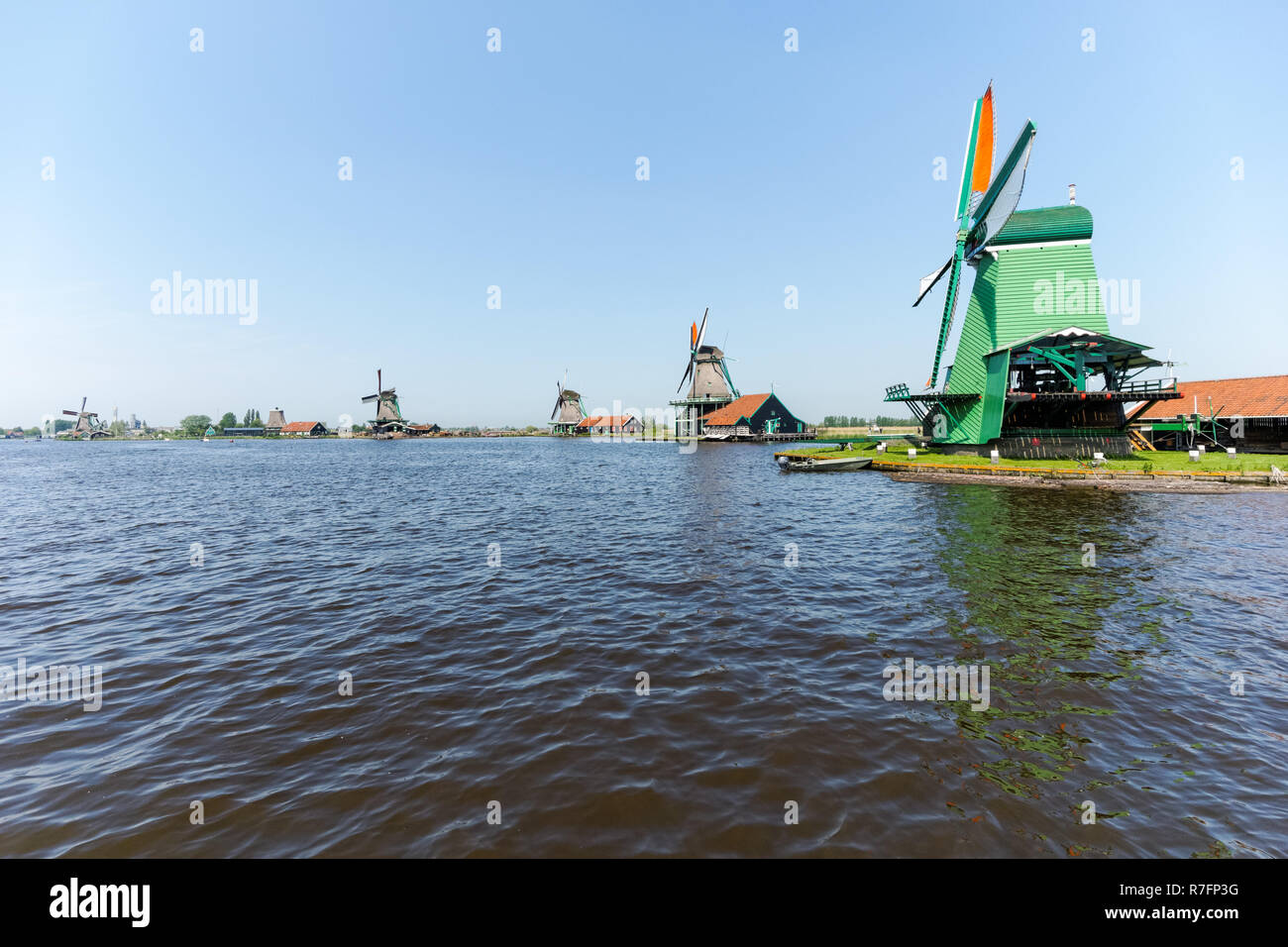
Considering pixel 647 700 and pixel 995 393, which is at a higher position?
pixel 995 393

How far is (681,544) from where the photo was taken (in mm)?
17641

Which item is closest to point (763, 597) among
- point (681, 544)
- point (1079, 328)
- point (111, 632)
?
point (681, 544)

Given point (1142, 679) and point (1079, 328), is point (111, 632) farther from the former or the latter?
point (1079, 328)

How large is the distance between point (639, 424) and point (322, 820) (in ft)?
482

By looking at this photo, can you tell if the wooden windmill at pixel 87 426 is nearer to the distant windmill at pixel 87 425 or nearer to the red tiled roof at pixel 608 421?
the distant windmill at pixel 87 425

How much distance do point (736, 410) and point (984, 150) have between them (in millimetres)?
58241

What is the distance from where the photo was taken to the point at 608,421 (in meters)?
152

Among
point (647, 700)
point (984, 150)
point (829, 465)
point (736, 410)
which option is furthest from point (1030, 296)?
point (736, 410)

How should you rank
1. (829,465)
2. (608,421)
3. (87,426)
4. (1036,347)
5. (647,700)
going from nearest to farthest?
(647,700) < (1036,347) < (829,465) < (608,421) < (87,426)

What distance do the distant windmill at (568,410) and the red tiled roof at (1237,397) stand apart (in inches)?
5335

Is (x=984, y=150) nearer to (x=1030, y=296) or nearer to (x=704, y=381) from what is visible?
(x=1030, y=296)

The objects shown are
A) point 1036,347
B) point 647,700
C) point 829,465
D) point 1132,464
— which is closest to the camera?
point 647,700

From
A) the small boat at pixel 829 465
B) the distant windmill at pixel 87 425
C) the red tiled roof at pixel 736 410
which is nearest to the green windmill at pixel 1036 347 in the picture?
the small boat at pixel 829 465

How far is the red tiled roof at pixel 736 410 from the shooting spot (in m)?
96.8
